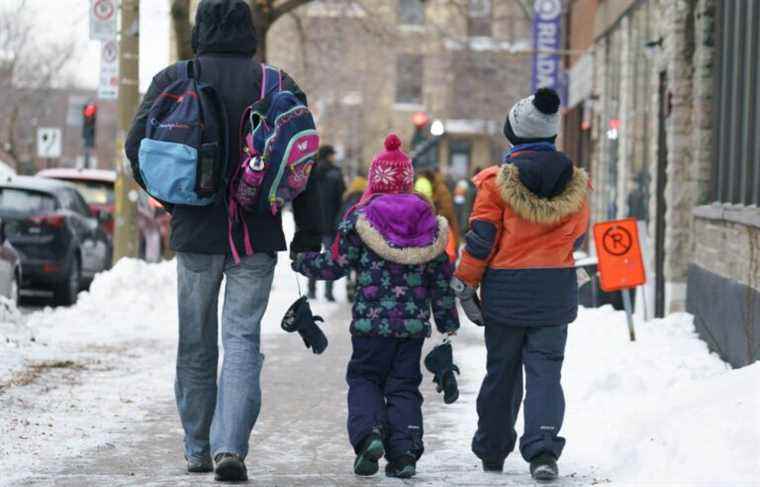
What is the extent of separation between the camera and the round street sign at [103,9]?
782 inches

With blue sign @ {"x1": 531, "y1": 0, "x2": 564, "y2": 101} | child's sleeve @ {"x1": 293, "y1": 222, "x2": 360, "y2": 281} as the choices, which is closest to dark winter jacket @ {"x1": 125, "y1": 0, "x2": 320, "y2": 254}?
child's sleeve @ {"x1": 293, "y1": 222, "x2": 360, "y2": 281}

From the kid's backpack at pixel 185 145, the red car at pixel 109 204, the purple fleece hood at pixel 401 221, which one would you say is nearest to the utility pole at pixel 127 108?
the red car at pixel 109 204

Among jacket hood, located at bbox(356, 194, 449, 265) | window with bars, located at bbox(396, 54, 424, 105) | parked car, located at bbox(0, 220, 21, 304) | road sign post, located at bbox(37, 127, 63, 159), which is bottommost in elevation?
parked car, located at bbox(0, 220, 21, 304)

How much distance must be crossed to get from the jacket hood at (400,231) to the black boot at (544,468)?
3.28 ft

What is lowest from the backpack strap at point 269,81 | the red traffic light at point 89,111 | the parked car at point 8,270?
the parked car at point 8,270

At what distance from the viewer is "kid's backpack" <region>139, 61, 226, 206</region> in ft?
23.0

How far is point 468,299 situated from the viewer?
7715 mm

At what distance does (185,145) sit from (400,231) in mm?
1113

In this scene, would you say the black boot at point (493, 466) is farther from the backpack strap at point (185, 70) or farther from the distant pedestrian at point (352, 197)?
the distant pedestrian at point (352, 197)

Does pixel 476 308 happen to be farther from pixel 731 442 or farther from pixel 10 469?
pixel 10 469

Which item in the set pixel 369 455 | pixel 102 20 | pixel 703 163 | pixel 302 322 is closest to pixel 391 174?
pixel 302 322

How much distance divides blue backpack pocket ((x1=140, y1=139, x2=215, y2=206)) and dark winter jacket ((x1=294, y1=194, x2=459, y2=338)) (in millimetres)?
740

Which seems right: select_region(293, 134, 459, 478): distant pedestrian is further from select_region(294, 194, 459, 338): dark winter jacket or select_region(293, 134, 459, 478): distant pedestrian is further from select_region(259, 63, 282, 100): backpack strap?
select_region(259, 63, 282, 100): backpack strap

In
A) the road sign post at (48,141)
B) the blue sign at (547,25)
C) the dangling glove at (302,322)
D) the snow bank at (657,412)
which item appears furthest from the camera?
the road sign post at (48,141)
